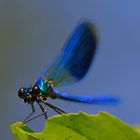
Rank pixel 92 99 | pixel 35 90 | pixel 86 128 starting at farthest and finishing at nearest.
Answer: pixel 92 99 < pixel 35 90 < pixel 86 128

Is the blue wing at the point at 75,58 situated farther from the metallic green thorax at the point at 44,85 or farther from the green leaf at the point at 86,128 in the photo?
the green leaf at the point at 86,128

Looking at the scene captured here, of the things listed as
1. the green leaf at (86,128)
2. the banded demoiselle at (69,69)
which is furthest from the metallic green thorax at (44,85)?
the green leaf at (86,128)

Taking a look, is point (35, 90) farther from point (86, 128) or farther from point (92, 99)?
point (86, 128)

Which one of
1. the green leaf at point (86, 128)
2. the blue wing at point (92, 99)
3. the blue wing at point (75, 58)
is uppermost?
the blue wing at point (75, 58)

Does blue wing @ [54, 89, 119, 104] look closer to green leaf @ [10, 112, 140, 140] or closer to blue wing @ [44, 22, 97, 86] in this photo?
blue wing @ [44, 22, 97, 86]

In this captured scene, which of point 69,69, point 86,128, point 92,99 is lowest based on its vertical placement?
point 86,128

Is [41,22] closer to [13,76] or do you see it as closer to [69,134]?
[13,76]

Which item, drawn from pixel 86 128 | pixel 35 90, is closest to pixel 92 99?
pixel 35 90

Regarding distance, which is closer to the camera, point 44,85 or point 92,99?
point 44,85
